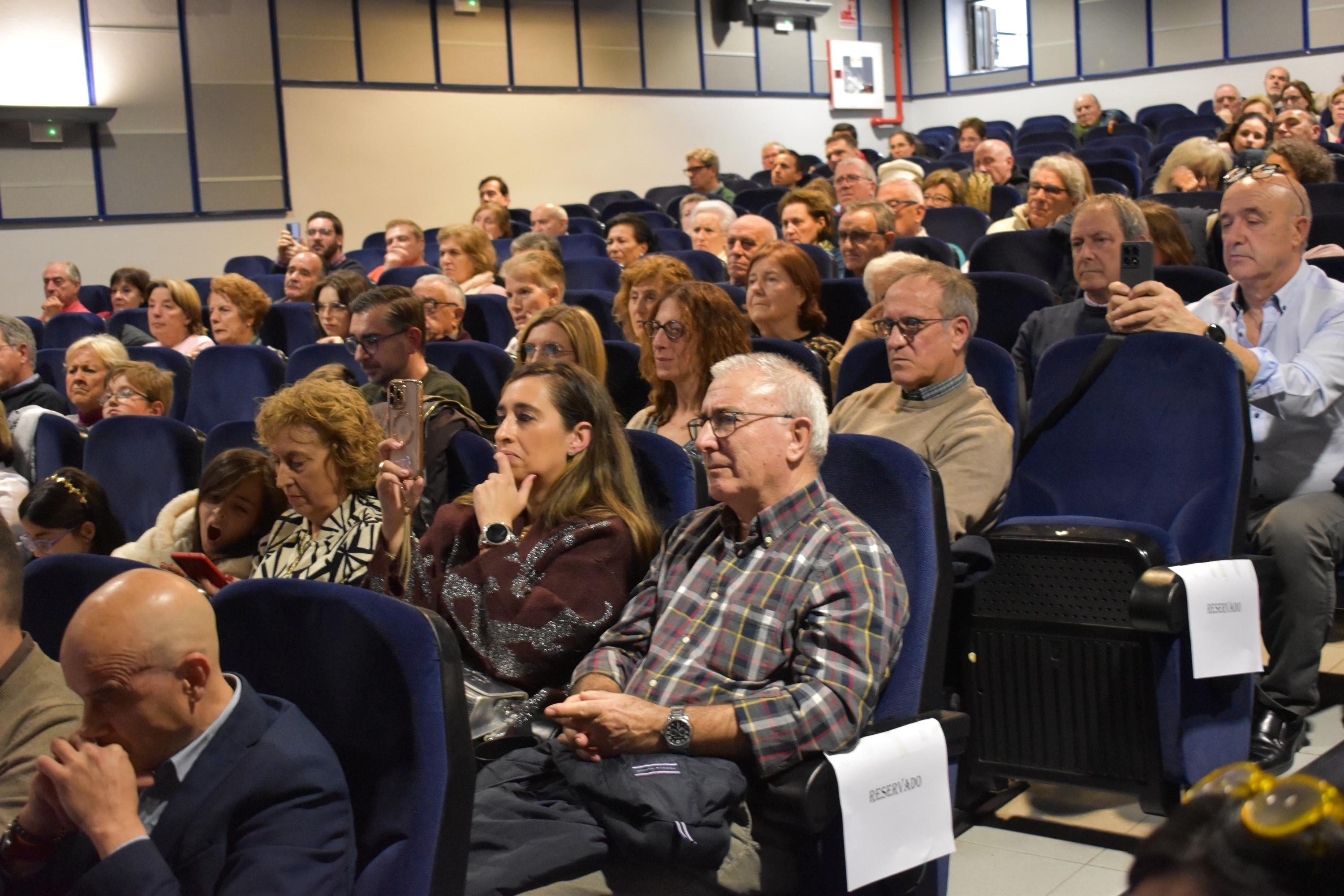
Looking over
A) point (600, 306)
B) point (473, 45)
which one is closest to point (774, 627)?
point (600, 306)

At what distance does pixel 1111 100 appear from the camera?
1389cm

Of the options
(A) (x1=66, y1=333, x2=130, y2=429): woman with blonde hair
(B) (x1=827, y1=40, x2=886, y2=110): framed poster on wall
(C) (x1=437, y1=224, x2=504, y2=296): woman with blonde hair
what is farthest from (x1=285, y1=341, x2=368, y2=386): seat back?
(B) (x1=827, y1=40, x2=886, y2=110): framed poster on wall

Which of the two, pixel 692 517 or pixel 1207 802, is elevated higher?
pixel 1207 802

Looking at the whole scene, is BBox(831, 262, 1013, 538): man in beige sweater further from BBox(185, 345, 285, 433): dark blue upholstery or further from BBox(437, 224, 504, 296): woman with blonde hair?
BBox(437, 224, 504, 296): woman with blonde hair

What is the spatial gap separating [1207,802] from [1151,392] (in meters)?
2.09

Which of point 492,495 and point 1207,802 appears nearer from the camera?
point 1207,802

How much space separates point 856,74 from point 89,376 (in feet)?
39.2

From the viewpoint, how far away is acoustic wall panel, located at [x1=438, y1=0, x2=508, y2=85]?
1148 cm

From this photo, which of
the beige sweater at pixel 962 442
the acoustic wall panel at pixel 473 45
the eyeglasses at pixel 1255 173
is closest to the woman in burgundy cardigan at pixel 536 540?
the beige sweater at pixel 962 442

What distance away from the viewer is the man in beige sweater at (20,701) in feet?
4.96

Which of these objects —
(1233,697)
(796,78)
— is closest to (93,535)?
(1233,697)

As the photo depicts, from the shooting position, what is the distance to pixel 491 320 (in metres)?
4.84

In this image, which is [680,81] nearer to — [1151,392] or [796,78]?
[796,78]

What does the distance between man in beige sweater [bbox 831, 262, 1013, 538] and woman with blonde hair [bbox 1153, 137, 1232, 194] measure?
10.7 ft
